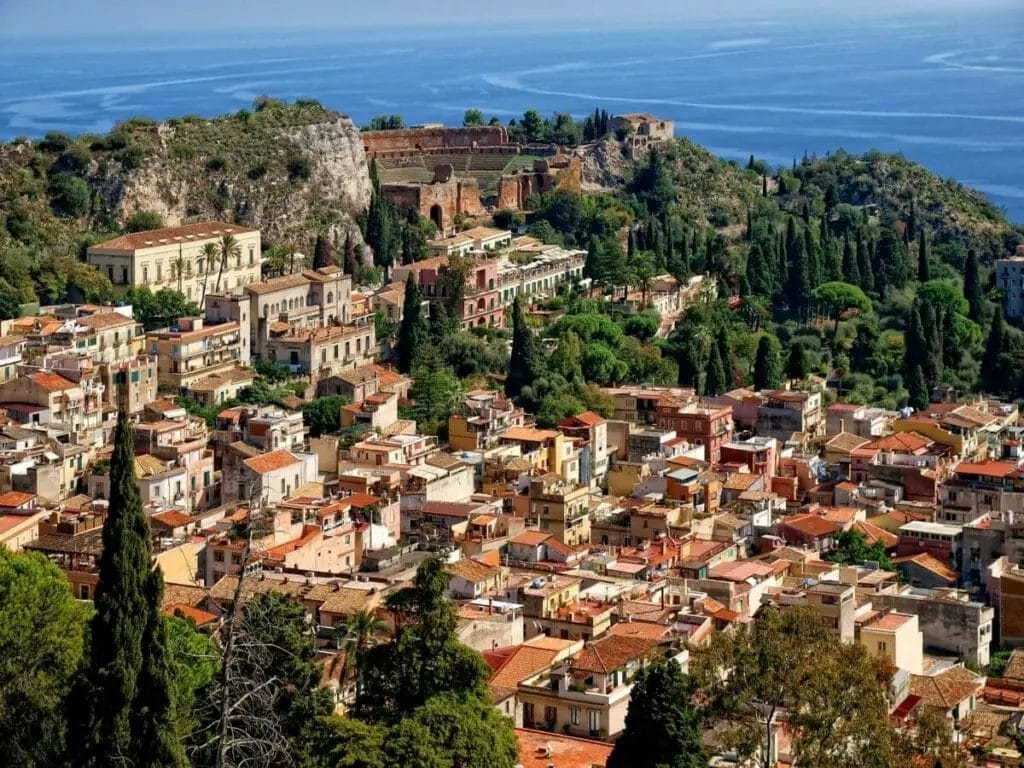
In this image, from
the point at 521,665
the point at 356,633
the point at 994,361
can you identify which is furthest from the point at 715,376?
the point at 356,633

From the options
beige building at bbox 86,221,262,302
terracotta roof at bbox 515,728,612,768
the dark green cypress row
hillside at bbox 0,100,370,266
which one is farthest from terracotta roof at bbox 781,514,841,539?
hillside at bbox 0,100,370,266

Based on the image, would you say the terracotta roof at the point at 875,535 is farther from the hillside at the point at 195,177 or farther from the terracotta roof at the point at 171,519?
the hillside at the point at 195,177

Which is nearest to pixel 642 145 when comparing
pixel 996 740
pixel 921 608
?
pixel 921 608

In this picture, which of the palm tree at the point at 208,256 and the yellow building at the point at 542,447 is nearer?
the yellow building at the point at 542,447

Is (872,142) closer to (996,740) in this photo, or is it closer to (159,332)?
(159,332)

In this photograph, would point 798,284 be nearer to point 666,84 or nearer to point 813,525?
point 813,525

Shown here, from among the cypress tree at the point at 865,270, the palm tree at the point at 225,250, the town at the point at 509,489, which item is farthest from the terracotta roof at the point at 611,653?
the cypress tree at the point at 865,270
